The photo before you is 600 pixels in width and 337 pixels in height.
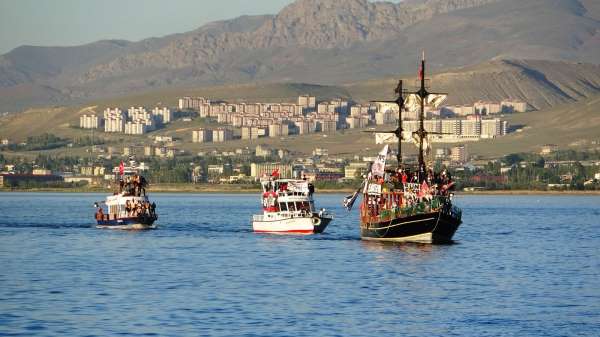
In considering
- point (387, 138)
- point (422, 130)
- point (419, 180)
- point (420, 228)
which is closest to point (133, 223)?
point (387, 138)

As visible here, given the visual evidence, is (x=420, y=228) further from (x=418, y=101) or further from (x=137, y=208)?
(x=137, y=208)

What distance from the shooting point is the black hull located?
9319 cm

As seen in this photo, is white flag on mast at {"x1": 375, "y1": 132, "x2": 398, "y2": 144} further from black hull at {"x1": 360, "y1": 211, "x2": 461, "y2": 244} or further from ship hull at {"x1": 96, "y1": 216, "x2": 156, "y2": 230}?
ship hull at {"x1": 96, "y1": 216, "x2": 156, "y2": 230}

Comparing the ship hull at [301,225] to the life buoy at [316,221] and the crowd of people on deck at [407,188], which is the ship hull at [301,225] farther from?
the crowd of people on deck at [407,188]

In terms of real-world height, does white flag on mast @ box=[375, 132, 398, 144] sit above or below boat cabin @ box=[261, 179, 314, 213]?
above

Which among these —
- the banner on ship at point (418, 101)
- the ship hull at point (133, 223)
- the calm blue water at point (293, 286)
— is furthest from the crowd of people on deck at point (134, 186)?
the banner on ship at point (418, 101)

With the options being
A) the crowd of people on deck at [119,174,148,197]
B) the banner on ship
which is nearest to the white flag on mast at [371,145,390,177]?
the banner on ship

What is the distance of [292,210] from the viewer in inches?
4395

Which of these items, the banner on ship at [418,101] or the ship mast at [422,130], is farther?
the banner on ship at [418,101]

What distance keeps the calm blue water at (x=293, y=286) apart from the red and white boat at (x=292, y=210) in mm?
2237

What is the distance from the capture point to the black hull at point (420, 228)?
306ft

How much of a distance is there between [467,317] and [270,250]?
37048mm

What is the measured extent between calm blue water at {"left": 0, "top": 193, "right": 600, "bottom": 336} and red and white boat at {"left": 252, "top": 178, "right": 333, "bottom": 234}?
2.24 meters

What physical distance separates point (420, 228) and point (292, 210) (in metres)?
19.9
